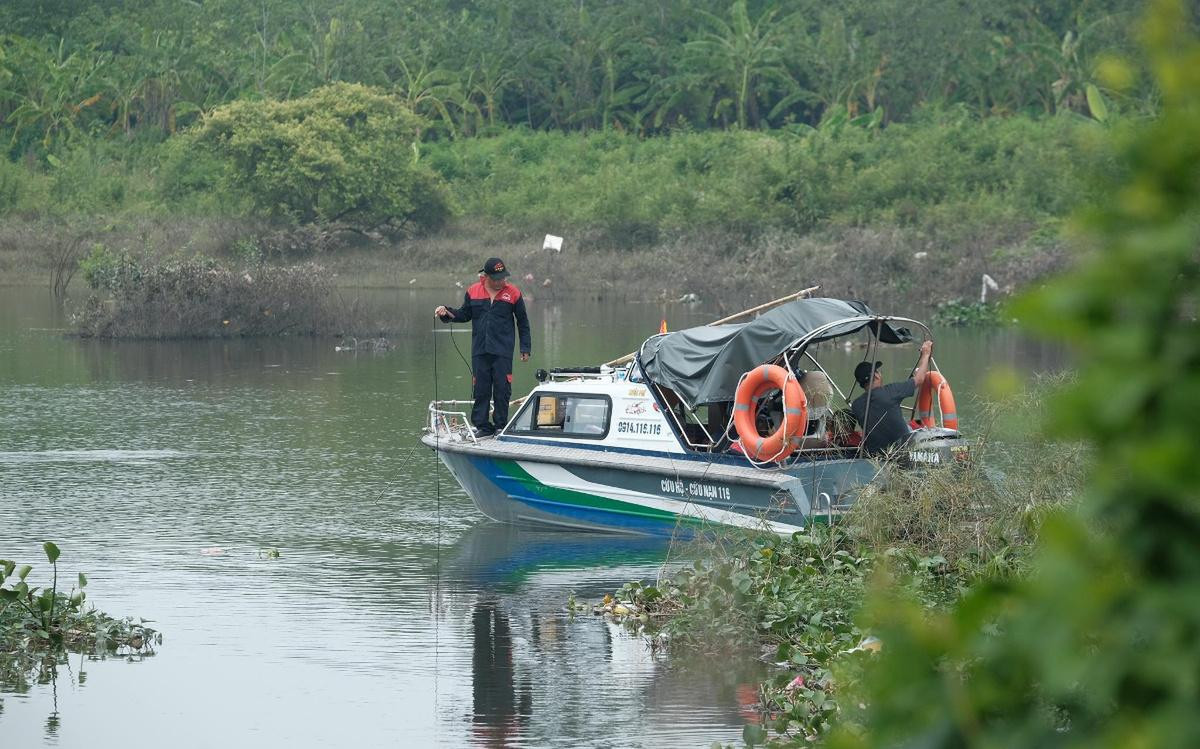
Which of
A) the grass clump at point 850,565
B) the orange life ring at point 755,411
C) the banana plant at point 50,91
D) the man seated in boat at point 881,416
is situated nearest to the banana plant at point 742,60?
the banana plant at point 50,91

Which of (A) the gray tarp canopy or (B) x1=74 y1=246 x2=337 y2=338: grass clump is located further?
(B) x1=74 y1=246 x2=337 y2=338: grass clump

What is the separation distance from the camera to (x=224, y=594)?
1323cm

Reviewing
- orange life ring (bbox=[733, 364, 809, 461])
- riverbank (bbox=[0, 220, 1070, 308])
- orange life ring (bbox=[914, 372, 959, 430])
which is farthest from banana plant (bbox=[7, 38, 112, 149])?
orange life ring (bbox=[733, 364, 809, 461])

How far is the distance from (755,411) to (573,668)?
13.3 ft

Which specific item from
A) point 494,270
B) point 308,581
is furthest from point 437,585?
point 494,270

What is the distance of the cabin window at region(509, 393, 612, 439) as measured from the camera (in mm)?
15453

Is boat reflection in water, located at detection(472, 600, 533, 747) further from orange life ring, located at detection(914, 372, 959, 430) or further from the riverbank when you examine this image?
the riverbank

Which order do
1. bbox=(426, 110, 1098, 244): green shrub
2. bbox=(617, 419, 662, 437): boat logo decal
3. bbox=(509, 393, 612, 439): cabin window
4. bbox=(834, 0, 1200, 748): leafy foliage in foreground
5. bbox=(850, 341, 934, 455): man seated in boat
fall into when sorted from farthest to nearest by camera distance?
1. bbox=(426, 110, 1098, 244): green shrub
2. bbox=(509, 393, 612, 439): cabin window
3. bbox=(617, 419, 662, 437): boat logo decal
4. bbox=(850, 341, 934, 455): man seated in boat
5. bbox=(834, 0, 1200, 748): leafy foliage in foreground

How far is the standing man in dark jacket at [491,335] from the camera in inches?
642

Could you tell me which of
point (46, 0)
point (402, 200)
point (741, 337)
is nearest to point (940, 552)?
point (741, 337)

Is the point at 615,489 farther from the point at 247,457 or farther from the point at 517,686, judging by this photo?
the point at 247,457

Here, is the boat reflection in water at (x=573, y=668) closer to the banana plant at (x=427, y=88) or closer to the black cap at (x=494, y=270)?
the black cap at (x=494, y=270)

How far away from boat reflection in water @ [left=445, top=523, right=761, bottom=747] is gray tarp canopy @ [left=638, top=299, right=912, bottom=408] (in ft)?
4.74

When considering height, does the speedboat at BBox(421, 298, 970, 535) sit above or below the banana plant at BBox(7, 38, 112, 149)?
below
